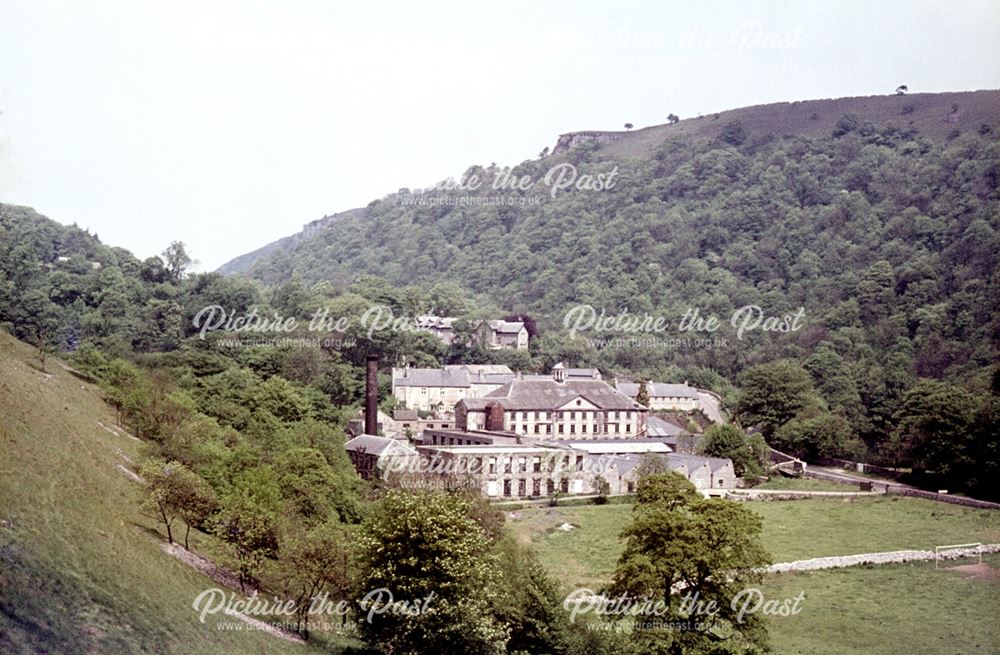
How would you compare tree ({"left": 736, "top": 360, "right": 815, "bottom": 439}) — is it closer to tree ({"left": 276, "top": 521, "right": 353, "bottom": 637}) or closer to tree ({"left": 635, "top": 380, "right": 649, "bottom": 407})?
tree ({"left": 635, "top": 380, "right": 649, "bottom": 407})

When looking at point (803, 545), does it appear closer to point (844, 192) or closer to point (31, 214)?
point (31, 214)

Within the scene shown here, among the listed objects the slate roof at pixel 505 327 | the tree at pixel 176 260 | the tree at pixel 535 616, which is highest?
the tree at pixel 176 260

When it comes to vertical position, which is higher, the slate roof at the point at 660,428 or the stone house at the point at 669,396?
the stone house at the point at 669,396

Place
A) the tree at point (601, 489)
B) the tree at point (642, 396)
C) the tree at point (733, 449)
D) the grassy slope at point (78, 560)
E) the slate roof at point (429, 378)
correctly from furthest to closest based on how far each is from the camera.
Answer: the slate roof at point (429, 378)
the tree at point (642, 396)
the tree at point (733, 449)
the tree at point (601, 489)
the grassy slope at point (78, 560)

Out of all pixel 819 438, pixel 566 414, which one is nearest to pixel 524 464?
pixel 566 414

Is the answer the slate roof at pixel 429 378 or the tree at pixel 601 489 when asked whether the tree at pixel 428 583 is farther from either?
the slate roof at pixel 429 378

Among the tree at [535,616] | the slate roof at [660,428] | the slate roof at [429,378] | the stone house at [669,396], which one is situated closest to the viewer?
the tree at [535,616]

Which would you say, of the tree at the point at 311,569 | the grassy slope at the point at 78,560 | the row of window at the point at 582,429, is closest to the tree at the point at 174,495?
the grassy slope at the point at 78,560
